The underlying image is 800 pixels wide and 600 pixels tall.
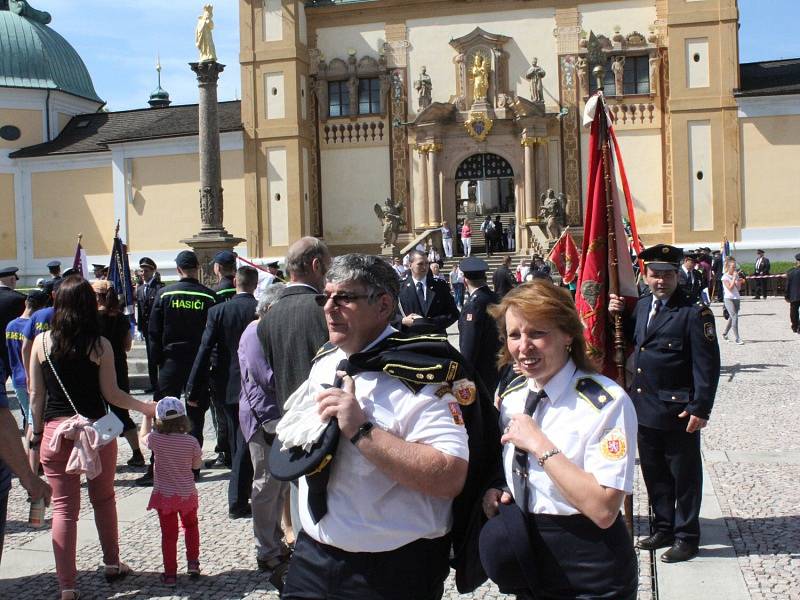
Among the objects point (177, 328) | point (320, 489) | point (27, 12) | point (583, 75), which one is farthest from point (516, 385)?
point (27, 12)

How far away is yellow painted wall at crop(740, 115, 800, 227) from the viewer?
33.1 m

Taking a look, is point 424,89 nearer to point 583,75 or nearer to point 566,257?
point 583,75

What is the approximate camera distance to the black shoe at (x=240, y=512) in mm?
6893

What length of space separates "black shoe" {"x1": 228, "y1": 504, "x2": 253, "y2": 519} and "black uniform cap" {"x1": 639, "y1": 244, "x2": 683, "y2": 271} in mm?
3286

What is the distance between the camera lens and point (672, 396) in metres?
5.93

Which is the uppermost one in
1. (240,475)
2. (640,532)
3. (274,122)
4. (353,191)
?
(274,122)

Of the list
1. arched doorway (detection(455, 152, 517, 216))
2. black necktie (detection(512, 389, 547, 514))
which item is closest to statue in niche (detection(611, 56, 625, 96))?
arched doorway (detection(455, 152, 517, 216))

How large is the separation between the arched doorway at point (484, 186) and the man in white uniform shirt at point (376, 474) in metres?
33.4

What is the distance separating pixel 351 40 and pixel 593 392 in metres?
35.6

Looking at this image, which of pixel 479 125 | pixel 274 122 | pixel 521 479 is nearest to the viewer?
pixel 521 479

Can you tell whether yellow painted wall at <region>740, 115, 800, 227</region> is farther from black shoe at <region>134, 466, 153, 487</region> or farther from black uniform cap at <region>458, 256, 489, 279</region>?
black shoe at <region>134, 466, 153, 487</region>

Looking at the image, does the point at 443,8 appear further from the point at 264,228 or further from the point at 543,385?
the point at 543,385

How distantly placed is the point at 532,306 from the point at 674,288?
3.23m

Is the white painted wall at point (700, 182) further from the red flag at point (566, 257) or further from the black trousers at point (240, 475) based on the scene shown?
the black trousers at point (240, 475)
